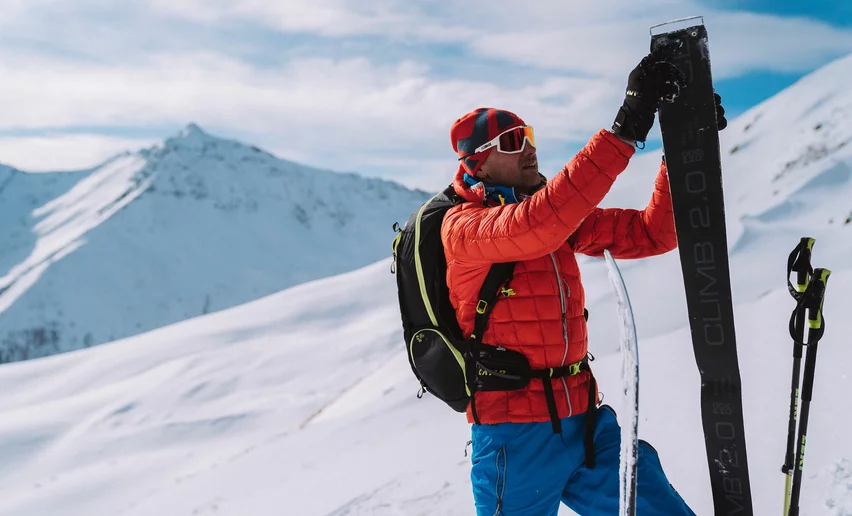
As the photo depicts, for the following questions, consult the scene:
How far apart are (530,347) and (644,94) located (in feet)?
3.50

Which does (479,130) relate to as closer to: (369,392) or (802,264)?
(802,264)

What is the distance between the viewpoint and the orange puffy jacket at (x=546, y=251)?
2.20 m

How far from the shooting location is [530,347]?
266cm

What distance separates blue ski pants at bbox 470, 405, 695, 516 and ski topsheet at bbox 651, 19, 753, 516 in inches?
12.5

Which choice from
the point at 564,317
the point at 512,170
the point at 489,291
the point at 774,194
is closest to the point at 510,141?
the point at 512,170

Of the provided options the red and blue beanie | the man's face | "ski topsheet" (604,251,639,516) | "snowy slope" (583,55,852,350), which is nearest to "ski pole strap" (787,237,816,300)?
"ski topsheet" (604,251,639,516)

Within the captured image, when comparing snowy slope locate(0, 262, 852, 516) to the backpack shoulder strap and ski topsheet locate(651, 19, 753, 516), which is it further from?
the backpack shoulder strap

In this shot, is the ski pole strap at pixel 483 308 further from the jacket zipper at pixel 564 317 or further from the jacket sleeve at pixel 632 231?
the jacket sleeve at pixel 632 231

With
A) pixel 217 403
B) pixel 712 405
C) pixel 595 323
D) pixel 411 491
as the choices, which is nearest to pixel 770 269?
pixel 595 323

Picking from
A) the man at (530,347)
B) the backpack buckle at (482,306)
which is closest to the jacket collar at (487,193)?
the man at (530,347)

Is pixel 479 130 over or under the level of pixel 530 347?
over

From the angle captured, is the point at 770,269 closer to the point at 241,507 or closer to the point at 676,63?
the point at 241,507

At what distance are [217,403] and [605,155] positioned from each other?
51.0 feet

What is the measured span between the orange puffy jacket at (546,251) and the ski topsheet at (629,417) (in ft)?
0.83
